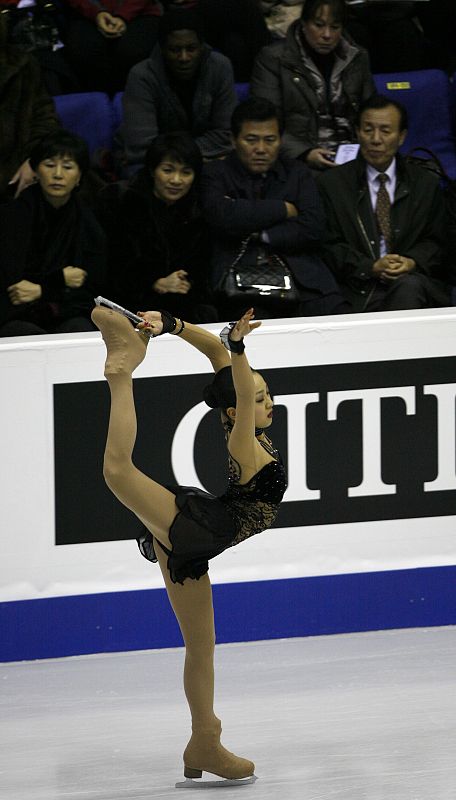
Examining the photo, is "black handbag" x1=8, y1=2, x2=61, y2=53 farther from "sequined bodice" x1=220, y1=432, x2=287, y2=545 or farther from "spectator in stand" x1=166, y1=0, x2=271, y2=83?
"sequined bodice" x1=220, y1=432, x2=287, y2=545

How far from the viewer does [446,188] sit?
235 inches

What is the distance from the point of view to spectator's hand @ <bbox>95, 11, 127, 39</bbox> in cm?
654

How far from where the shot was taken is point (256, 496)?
3.68m

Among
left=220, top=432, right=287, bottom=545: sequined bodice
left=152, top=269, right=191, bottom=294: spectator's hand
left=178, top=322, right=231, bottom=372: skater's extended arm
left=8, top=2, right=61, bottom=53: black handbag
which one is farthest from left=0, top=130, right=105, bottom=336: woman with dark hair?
left=220, top=432, right=287, bottom=545: sequined bodice

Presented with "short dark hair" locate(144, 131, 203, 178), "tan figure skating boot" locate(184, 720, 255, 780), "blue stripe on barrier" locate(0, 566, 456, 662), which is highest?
"short dark hair" locate(144, 131, 203, 178)

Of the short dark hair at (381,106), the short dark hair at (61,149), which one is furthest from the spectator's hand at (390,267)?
the short dark hair at (61,149)

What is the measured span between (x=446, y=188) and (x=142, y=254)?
149cm

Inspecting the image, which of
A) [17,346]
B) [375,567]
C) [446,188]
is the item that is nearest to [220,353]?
[17,346]

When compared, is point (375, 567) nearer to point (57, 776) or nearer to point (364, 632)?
point (364, 632)

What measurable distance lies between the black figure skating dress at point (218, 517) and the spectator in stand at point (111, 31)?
3406mm

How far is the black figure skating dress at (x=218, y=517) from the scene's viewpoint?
11.8 feet

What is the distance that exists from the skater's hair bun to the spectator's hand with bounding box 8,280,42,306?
5.28 ft

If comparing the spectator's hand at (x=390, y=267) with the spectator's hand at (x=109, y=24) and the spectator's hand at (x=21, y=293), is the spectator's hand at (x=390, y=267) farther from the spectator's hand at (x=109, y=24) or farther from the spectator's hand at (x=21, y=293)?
the spectator's hand at (x=109, y=24)

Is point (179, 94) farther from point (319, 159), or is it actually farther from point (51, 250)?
point (51, 250)
